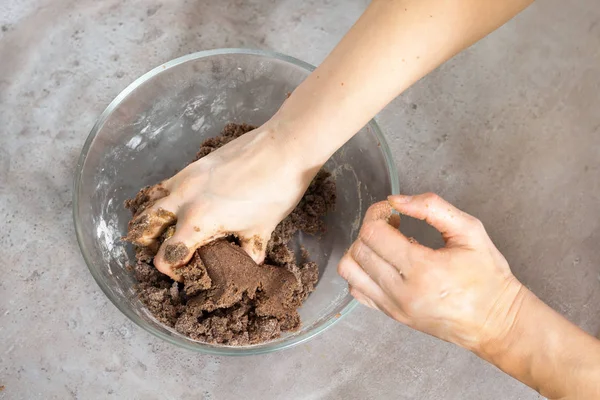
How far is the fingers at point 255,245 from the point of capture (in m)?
0.76

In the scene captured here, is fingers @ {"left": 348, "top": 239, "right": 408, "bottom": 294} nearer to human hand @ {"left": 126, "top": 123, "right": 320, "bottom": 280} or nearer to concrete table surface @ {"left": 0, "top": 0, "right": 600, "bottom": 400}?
human hand @ {"left": 126, "top": 123, "right": 320, "bottom": 280}

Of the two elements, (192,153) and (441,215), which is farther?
(192,153)

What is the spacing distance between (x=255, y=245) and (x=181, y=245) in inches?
4.0

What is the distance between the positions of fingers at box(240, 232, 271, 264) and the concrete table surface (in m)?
0.24

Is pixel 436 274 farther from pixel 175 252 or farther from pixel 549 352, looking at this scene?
pixel 175 252

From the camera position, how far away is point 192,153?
0.90 m

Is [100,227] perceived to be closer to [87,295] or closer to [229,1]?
[87,295]

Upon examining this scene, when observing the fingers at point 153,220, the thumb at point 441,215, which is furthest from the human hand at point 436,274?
the fingers at point 153,220

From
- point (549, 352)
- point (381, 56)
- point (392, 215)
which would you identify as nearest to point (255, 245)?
point (392, 215)

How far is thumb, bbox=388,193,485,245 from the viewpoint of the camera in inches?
26.0

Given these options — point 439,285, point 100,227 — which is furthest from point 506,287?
point 100,227

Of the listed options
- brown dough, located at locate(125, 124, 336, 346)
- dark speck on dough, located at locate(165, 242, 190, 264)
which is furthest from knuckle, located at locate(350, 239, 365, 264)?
dark speck on dough, located at locate(165, 242, 190, 264)

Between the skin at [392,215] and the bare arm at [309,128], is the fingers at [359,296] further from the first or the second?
the bare arm at [309,128]

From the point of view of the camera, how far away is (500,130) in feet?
3.26
